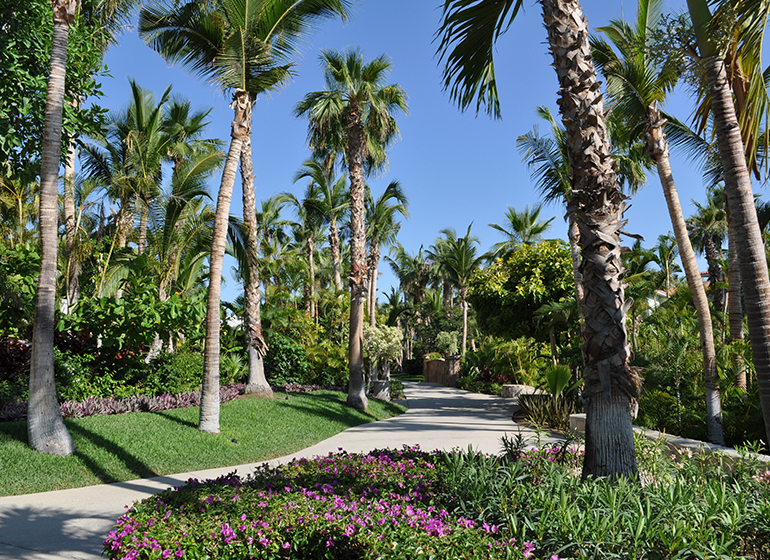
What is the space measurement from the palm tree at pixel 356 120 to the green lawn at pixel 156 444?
9.16 ft

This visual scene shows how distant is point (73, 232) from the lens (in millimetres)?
11719

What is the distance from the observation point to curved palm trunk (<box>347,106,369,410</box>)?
14.1m

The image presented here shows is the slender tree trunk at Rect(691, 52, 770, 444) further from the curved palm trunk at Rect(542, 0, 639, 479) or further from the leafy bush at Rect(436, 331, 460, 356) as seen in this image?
the leafy bush at Rect(436, 331, 460, 356)

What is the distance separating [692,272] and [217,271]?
857 cm

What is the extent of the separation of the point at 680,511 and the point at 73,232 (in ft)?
41.6

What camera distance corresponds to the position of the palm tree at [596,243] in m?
4.16

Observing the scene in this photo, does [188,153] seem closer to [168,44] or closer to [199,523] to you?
[168,44]

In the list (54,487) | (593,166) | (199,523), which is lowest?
(54,487)

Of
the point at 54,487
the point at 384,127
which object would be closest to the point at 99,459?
the point at 54,487

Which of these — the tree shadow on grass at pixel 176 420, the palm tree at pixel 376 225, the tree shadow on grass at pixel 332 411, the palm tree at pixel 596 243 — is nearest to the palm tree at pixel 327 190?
the palm tree at pixel 376 225

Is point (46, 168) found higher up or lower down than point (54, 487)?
higher up

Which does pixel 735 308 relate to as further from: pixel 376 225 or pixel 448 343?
pixel 448 343

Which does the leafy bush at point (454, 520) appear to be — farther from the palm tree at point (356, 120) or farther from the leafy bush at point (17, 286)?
the palm tree at point (356, 120)

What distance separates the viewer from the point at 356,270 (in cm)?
1457
